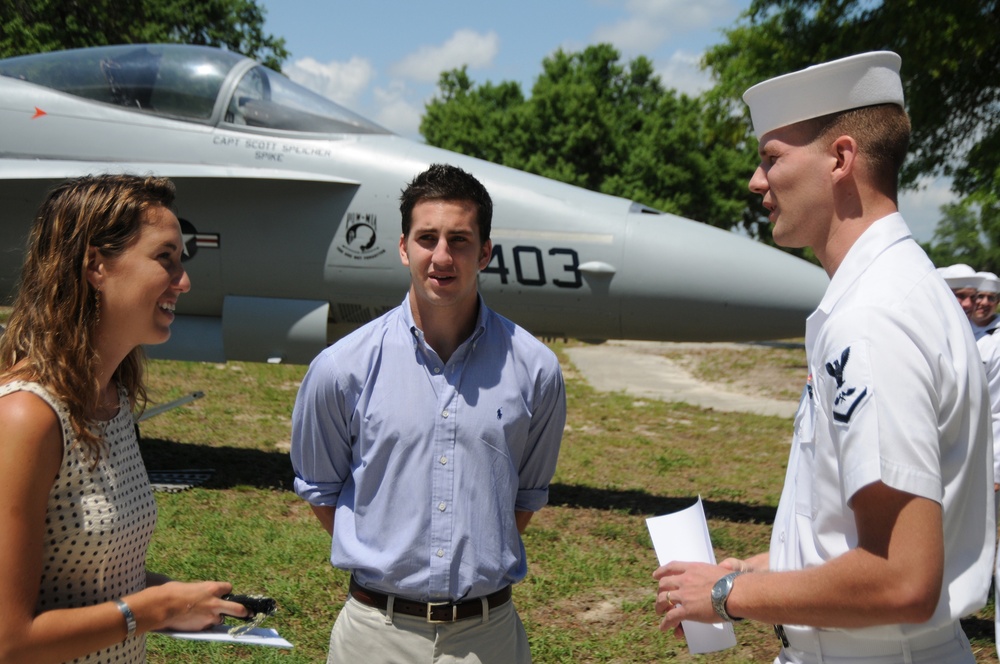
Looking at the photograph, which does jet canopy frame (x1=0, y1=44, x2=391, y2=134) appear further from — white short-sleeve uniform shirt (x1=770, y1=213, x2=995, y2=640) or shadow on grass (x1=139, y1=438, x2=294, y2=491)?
white short-sleeve uniform shirt (x1=770, y1=213, x2=995, y2=640)

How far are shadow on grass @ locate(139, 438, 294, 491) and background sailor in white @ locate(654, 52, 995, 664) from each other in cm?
594

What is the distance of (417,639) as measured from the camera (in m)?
2.37

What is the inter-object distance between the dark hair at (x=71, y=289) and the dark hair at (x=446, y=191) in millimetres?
747

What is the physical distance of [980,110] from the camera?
13.0 m

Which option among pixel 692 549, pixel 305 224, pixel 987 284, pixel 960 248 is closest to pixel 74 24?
pixel 305 224

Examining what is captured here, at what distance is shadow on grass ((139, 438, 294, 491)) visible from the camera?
7398 mm

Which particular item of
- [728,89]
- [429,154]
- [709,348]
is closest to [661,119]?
[709,348]

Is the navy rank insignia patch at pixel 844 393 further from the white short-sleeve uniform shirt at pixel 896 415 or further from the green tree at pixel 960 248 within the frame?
the green tree at pixel 960 248

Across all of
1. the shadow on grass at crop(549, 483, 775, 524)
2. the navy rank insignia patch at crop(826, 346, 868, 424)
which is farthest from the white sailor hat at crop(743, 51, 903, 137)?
the shadow on grass at crop(549, 483, 775, 524)

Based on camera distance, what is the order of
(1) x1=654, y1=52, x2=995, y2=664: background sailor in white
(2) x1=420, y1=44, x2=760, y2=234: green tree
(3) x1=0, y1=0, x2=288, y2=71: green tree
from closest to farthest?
(1) x1=654, y1=52, x2=995, y2=664: background sailor in white, (3) x1=0, y1=0, x2=288, y2=71: green tree, (2) x1=420, y1=44, x2=760, y2=234: green tree

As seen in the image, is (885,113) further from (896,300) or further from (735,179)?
(735,179)

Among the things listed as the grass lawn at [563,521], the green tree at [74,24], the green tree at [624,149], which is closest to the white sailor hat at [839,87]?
the grass lawn at [563,521]

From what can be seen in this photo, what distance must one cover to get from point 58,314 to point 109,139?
5.22m

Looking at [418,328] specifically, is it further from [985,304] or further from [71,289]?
[985,304]
